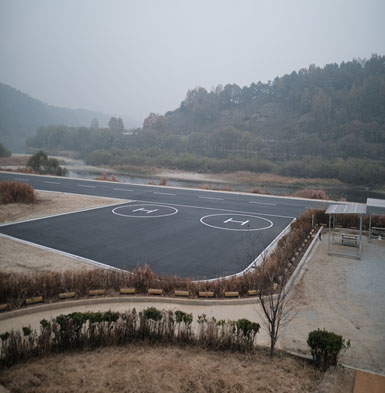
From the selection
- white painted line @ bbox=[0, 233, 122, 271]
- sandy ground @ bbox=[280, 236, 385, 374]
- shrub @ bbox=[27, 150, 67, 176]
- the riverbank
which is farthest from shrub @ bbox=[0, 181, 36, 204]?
the riverbank

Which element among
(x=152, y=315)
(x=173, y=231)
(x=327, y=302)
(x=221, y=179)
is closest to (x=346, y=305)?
(x=327, y=302)

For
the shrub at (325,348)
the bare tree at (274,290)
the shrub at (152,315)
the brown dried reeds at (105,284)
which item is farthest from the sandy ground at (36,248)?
the shrub at (325,348)

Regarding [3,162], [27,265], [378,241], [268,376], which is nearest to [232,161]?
[3,162]

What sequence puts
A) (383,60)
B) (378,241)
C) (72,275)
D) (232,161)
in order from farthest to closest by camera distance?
1. (383,60)
2. (232,161)
3. (378,241)
4. (72,275)

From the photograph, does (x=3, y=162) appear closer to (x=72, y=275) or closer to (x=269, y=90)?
(x=72, y=275)

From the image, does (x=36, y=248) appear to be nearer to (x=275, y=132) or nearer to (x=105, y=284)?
(x=105, y=284)

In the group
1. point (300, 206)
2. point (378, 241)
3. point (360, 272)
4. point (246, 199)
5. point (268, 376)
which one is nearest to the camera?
point (268, 376)

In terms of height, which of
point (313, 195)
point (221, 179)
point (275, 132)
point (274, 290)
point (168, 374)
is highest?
point (275, 132)
